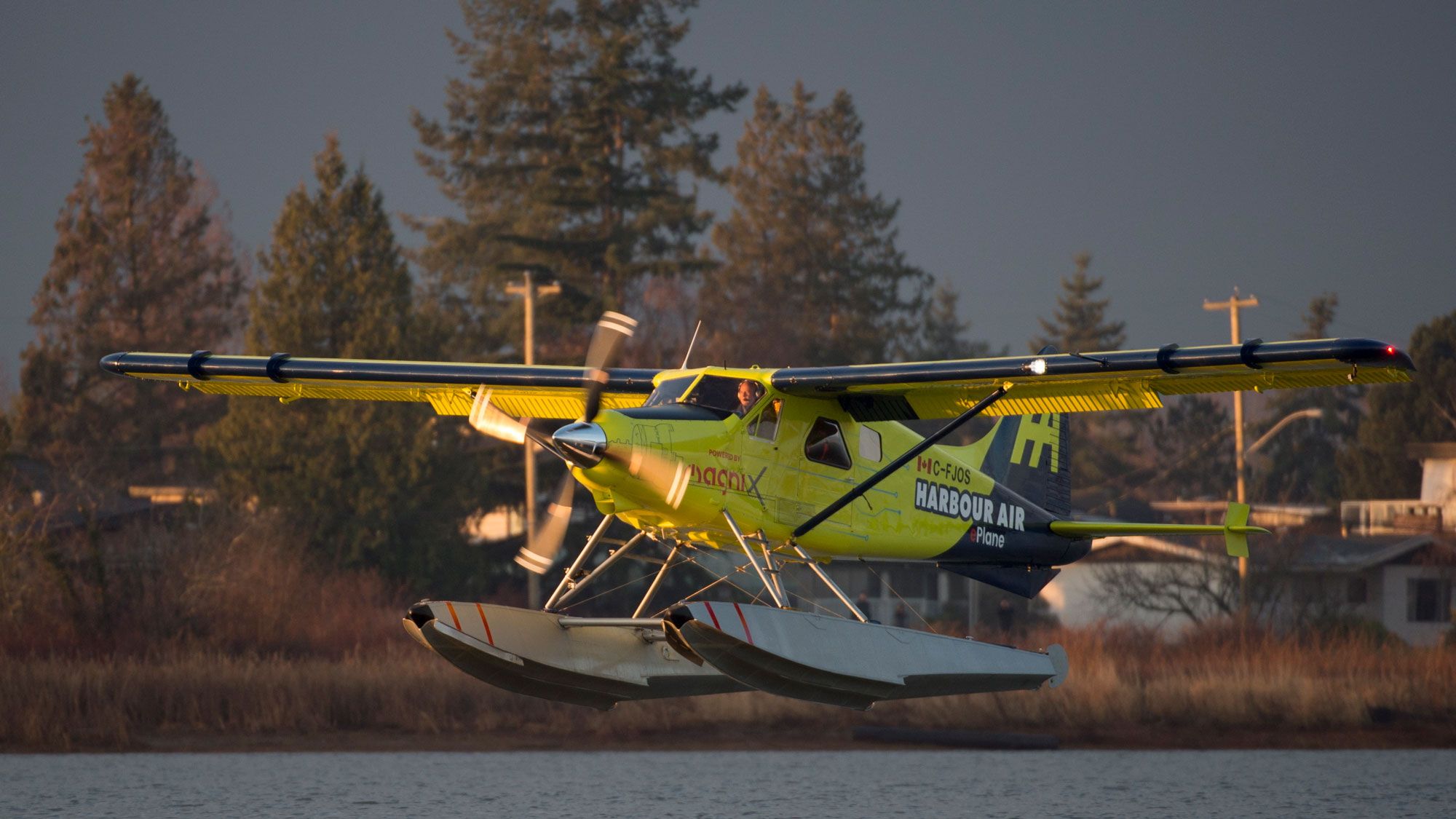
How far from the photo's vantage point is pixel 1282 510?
41.1 meters

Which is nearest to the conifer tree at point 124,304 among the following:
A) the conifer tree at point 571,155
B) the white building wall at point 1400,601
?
the conifer tree at point 571,155

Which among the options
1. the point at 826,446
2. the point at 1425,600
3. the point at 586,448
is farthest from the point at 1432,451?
the point at 586,448

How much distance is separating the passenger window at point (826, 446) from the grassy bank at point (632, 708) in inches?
640

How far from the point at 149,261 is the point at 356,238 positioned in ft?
45.6

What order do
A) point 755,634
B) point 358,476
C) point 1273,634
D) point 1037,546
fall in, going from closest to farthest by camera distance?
point 755,634
point 1037,546
point 1273,634
point 358,476

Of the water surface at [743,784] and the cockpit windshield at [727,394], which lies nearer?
the cockpit windshield at [727,394]

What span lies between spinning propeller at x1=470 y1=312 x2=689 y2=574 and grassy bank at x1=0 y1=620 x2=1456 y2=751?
1662 cm

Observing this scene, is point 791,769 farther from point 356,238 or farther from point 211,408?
point 211,408

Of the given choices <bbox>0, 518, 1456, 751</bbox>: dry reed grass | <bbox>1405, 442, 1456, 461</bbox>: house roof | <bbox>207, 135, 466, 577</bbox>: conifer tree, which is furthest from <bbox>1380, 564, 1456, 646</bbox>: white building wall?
<bbox>207, 135, 466, 577</bbox>: conifer tree

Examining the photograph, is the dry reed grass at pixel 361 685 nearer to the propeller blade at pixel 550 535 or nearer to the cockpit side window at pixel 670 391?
the propeller blade at pixel 550 535

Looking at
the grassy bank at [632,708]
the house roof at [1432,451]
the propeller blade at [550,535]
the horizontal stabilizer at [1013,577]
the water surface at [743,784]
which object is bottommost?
the water surface at [743,784]

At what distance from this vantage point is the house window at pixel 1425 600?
3931 centimetres

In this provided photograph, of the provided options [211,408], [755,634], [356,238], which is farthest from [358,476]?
[755,634]

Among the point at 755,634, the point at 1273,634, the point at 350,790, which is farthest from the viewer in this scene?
the point at 1273,634
